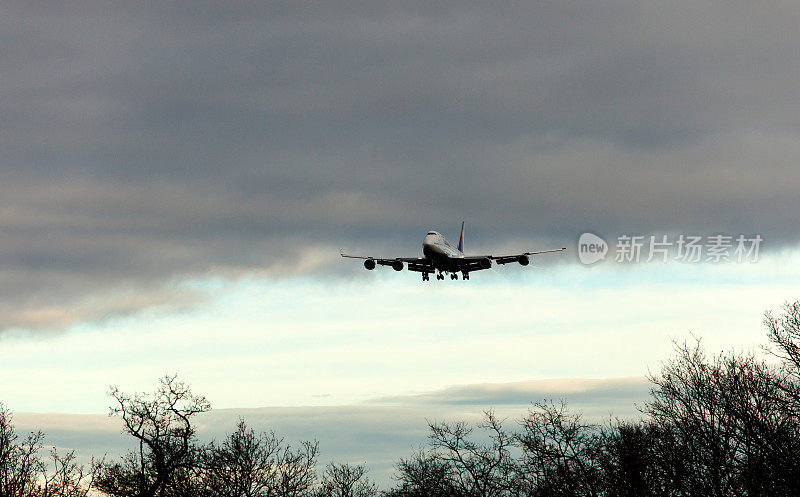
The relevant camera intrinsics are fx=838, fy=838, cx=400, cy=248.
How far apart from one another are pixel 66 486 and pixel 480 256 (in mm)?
41829

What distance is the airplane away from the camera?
74.7m

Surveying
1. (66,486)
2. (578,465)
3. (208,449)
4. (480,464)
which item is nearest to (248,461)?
(208,449)

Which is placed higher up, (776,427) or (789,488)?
(776,427)

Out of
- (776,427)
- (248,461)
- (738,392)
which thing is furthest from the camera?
(248,461)

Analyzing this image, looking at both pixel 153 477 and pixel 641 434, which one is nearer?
pixel 641 434

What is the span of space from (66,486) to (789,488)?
117 feet

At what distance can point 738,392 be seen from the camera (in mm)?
39906

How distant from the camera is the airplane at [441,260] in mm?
74688

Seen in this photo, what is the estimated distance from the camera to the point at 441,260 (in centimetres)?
7519

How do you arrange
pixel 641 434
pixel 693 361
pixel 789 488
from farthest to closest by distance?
pixel 693 361 → pixel 641 434 → pixel 789 488

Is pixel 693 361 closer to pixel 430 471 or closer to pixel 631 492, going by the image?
pixel 631 492

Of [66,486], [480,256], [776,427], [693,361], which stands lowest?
[66,486]

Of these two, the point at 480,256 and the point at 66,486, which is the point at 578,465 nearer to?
the point at 66,486

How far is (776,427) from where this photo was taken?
37219 mm
